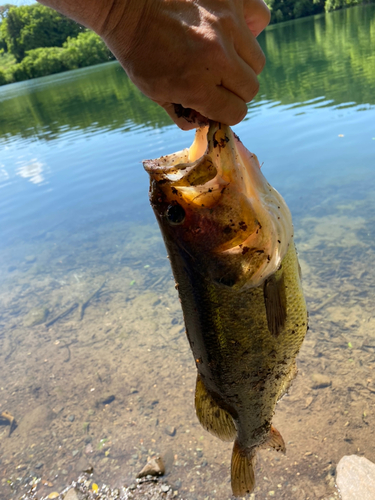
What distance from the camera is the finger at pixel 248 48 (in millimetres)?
1402

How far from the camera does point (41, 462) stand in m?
4.26

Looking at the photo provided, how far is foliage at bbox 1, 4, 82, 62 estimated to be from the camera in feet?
347

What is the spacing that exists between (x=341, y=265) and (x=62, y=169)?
1210 cm

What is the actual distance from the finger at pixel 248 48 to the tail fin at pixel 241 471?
2520mm

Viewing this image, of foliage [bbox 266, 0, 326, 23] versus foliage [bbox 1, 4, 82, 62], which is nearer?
foliage [bbox 266, 0, 326, 23]

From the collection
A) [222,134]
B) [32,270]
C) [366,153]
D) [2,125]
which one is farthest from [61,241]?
[2,125]

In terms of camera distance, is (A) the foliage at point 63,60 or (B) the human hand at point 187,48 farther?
(A) the foliage at point 63,60

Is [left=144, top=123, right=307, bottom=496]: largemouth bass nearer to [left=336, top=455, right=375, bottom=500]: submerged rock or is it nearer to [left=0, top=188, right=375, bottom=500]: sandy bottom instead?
[left=336, top=455, right=375, bottom=500]: submerged rock

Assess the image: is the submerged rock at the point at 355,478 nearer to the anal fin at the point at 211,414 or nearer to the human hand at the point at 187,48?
the anal fin at the point at 211,414

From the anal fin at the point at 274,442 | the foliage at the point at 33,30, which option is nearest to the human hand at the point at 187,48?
the anal fin at the point at 274,442

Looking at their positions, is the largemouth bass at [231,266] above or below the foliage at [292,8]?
below

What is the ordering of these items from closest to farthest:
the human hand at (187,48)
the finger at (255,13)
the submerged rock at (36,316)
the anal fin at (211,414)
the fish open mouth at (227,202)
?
the human hand at (187,48) < the finger at (255,13) < the fish open mouth at (227,202) < the anal fin at (211,414) < the submerged rock at (36,316)

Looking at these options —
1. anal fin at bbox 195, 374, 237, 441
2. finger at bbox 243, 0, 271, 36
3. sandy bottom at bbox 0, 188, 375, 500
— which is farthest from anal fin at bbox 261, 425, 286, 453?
finger at bbox 243, 0, 271, 36

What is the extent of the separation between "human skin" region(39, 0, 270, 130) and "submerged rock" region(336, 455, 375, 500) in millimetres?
3247
